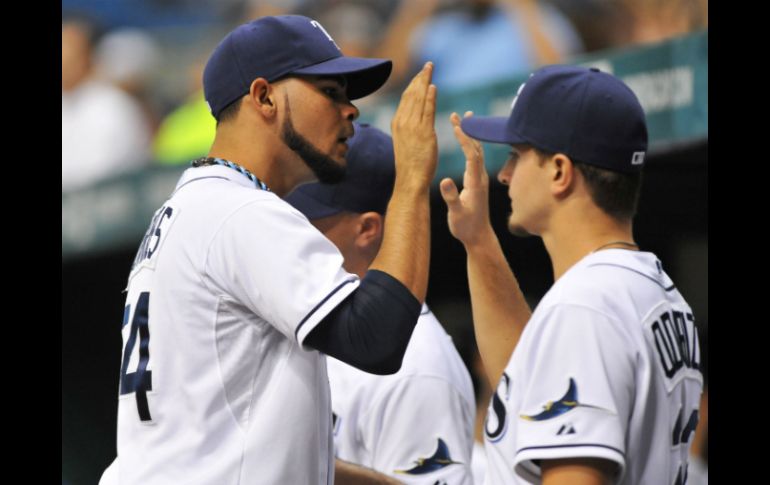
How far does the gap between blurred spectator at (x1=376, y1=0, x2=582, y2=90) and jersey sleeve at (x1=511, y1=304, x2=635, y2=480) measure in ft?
10.8

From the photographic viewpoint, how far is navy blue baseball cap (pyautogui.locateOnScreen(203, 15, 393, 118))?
7.32 feet

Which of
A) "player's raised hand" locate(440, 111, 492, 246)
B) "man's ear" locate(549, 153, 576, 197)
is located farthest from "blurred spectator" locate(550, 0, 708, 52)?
"man's ear" locate(549, 153, 576, 197)

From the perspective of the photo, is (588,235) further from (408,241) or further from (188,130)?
(188,130)

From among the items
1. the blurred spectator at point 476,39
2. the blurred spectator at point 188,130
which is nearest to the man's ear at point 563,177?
the blurred spectator at point 476,39

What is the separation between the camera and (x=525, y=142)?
2.21 metres

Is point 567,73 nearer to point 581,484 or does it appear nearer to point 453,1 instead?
point 581,484

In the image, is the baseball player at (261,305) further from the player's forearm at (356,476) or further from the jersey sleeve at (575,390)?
the player's forearm at (356,476)

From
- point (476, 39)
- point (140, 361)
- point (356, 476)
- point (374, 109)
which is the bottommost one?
point (356, 476)

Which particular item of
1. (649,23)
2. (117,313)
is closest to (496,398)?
(649,23)

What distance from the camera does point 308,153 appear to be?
2.23m

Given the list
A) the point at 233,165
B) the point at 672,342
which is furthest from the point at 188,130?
the point at 672,342

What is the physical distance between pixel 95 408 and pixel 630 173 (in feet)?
15.7

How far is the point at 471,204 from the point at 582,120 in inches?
20.0
